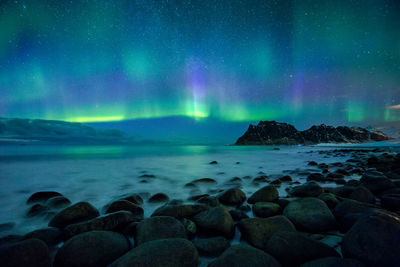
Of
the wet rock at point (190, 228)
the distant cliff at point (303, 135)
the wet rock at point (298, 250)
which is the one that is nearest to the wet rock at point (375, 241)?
the wet rock at point (298, 250)

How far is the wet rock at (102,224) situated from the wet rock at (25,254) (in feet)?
1.77

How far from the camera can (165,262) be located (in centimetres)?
138

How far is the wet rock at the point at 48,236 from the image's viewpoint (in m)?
1.98

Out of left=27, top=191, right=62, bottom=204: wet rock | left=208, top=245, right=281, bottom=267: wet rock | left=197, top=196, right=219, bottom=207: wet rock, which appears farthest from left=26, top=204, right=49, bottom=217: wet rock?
left=208, top=245, right=281, bottom=267: wet rock

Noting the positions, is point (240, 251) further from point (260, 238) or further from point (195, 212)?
point (195, 212)

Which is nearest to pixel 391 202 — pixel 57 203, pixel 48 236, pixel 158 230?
pixel 158 230

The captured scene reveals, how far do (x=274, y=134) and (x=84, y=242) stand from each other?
94.4 meters

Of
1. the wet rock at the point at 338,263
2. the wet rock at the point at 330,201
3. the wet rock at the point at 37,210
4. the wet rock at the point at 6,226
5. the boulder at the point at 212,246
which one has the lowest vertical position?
the wet rock at the point at 6,226

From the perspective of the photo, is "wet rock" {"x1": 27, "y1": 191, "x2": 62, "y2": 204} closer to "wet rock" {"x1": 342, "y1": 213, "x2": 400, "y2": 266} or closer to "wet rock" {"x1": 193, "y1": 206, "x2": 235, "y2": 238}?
"wet rock" {"x1": 193, "y1": 206, "x2": 235, "y2": 238}

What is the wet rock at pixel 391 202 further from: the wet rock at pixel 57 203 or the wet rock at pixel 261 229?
the wet rock at pixel 57 203

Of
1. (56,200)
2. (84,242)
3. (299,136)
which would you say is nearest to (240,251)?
(84,242)

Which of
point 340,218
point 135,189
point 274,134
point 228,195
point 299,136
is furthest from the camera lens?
point 274,134

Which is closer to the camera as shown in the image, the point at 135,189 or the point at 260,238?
the point at 260,238

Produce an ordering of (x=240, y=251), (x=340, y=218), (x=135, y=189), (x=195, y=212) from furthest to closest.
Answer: (x=135, y=189) → (x=195, y=212) → (x=340, y=218) → (x=240, y=251)
